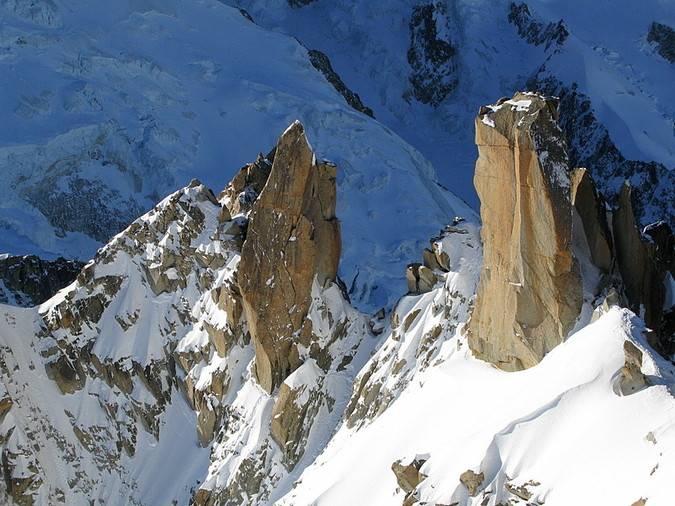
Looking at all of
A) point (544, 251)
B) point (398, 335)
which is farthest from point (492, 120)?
point (398, 335)

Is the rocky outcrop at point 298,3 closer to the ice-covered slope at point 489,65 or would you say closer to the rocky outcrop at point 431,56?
the ice-covered slope at point 489,65

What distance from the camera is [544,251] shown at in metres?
38.2

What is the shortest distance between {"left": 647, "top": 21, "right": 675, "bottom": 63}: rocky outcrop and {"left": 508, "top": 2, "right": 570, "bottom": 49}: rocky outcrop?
30.6ft

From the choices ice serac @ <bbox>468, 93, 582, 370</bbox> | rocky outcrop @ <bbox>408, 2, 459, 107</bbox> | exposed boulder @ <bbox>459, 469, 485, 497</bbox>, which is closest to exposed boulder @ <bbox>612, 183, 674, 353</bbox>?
ice serac @ <bbox>468, 93, 582, 370</bbox>

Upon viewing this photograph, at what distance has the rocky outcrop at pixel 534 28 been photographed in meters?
114

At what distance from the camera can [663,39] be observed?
381 ft

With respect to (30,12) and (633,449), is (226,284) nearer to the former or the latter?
(633,449)

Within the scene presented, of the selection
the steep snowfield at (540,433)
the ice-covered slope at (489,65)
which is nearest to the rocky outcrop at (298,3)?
the ice-covered slope at (489,65)

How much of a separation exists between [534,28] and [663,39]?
41.5 feet

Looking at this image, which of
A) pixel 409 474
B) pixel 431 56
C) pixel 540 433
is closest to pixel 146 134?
pixel 431 56

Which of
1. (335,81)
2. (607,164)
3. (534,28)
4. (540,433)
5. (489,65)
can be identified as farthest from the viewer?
(489,65)

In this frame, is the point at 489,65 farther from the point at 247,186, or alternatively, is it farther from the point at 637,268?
the point at 637,268

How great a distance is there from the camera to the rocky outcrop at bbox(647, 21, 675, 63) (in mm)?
115250

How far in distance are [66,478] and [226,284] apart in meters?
13.1
